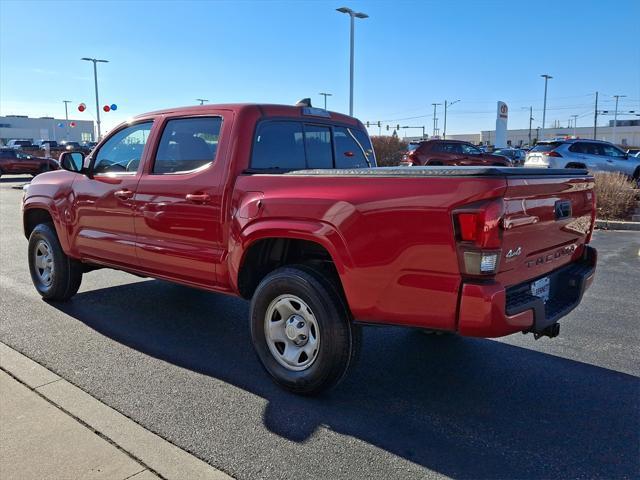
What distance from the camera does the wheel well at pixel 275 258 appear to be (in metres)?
3.84

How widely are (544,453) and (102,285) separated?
5.45 meters

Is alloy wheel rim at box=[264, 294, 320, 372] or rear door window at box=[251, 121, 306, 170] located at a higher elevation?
rear door window at box=[251, 121, 306, 170]

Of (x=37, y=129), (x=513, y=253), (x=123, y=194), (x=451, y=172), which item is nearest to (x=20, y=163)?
(x=123, y=194)

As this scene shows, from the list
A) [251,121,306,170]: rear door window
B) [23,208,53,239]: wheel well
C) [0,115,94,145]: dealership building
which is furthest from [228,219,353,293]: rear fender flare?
[0,115,94,145]: dealership building

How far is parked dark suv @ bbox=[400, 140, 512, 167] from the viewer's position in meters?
23.2

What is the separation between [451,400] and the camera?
3.69 m

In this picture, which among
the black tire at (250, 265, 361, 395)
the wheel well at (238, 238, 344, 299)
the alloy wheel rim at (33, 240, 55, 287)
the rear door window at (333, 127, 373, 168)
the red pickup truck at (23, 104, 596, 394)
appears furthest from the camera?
the alloy wheel rim at (33, 240, 55, 287)

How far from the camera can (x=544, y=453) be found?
3.01 meters

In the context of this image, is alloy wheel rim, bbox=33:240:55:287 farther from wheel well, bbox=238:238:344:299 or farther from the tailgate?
the tailgate

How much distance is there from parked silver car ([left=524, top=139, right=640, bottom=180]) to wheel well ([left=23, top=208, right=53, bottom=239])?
1622 cm

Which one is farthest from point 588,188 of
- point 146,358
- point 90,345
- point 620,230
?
point 620,230

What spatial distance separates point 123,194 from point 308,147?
65.9 inches

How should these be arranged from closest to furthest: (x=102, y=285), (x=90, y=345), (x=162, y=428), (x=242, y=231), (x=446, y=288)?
(x=446, y=288), (x=162, y=428), (x=242, y=231), (x=90, y=345), (x=102, y=285)

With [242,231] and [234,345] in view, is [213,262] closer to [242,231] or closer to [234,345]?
[242,231]
